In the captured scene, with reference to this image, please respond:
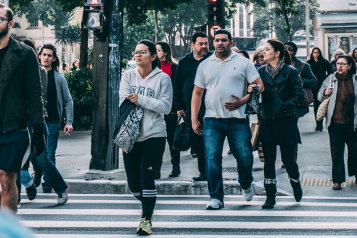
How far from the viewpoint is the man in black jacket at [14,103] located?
5.81 m

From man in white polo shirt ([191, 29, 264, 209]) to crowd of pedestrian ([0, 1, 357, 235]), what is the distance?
0.01 metres

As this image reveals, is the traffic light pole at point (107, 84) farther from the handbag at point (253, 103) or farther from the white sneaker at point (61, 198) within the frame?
the handbag at point (253, 103)

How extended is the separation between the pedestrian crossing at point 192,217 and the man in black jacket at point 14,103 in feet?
3.07

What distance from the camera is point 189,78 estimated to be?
31.8 feet

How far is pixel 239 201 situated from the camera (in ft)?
28.6

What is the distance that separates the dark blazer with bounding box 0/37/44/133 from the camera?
19.1 feet

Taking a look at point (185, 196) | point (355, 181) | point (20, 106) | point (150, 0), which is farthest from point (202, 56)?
point (150, 0)

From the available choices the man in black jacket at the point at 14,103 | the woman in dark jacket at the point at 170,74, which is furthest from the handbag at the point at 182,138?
the man in black jacket at the point at 14,103

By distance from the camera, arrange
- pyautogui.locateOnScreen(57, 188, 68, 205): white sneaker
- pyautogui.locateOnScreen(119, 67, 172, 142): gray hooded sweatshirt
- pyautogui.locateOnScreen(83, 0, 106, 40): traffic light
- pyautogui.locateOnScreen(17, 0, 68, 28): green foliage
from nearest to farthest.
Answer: pyautogui.locateOnScreen(119, 67, 172, 142): gray hooded sweatshirt → pyautogui.locateOnScreen(57, 188, 68, 205): white sneaker → pyautogui.locateOnScreen(83, 0, 106, 40): traffic light → pyautogui.locateOnScreen(17, 0, 68, 28): green foliage

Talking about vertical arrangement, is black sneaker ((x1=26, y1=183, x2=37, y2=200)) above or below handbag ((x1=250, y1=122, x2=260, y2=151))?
below

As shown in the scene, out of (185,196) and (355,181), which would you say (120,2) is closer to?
(185,196)

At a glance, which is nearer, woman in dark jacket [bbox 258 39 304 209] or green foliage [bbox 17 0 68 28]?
woman in dark jacket [bbox 258 39 304 209]

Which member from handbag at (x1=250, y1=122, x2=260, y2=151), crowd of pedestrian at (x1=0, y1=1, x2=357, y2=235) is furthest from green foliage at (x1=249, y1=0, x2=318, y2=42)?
crowd of pedestrian at (x1=0, y1=1, x2=357, y2=235)

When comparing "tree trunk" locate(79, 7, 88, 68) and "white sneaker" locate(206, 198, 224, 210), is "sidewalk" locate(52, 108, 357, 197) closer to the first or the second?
"white sneaker" locate(206, 198, 224, 210)
